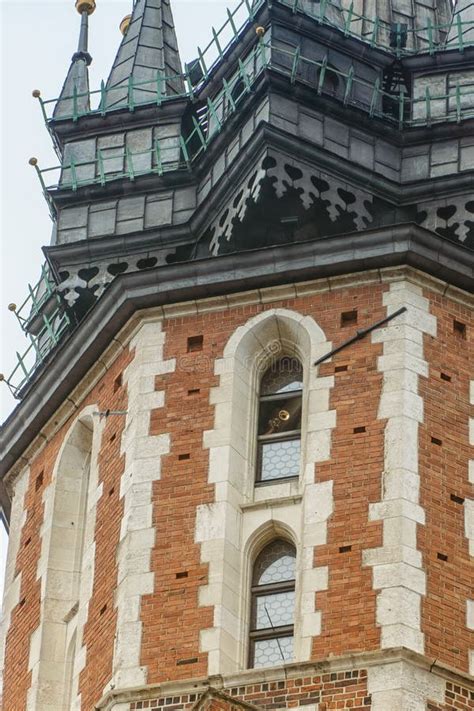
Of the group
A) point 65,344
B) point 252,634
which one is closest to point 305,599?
point 252,634

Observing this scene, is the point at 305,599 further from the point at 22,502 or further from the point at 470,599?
the point at 22,502

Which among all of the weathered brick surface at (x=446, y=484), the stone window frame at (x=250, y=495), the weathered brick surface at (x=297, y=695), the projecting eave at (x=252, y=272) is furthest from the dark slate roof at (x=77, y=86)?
the weathered brick surface at (x=297, y=695)

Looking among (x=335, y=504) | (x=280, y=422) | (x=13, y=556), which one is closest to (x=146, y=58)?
(x=13, y=556)

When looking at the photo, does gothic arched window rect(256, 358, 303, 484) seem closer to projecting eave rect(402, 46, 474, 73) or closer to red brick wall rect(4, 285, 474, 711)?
red brick wall rect(4, 285, 474, 711)

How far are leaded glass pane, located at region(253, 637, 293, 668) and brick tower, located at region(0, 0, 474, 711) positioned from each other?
3cm

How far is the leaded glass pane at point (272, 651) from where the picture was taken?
101ft

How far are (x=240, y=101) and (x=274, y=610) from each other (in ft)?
22.1

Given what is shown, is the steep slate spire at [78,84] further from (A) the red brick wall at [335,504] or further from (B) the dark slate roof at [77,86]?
(A) the red brick wall at [335,504]

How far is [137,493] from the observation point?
106 ft

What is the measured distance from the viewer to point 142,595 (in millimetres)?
31531

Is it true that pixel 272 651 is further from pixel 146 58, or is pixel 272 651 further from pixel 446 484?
Answer: pixel 146 58

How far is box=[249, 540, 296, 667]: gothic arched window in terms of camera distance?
1222 inches

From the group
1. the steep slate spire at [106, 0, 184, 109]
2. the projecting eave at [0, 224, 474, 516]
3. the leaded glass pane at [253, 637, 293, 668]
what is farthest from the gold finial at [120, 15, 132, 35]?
the leaded glass pane at [253, 637, 293, 668]

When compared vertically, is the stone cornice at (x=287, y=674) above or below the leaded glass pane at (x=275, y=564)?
below
